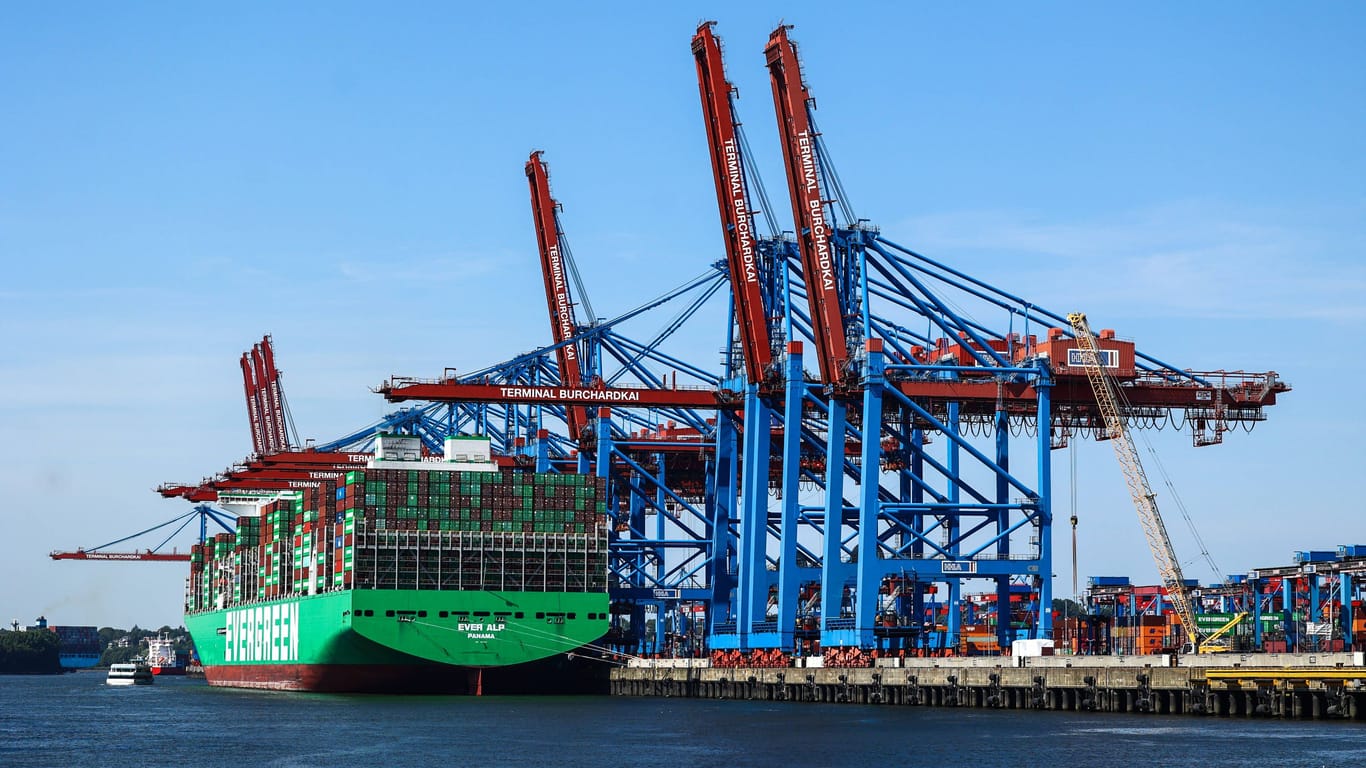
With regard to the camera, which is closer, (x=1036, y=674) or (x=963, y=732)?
(x=963, y=732)

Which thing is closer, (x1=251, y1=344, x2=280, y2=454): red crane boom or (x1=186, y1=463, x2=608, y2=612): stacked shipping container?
(x1=186, y1=463, x2=608, y2=612): stacked shipping container

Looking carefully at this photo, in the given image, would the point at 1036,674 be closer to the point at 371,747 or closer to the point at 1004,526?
A: the point at 1004,526

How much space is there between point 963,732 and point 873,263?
92.0 feet

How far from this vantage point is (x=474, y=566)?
89812mm

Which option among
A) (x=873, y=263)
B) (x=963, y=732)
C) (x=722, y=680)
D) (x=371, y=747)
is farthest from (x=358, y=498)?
(x=963, y=732)

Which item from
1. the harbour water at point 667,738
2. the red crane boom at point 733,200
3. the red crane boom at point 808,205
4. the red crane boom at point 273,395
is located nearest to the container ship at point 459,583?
the harbour water at point 667,738

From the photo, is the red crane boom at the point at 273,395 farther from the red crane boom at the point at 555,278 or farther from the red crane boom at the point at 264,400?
the red crane boom at the point at 555,278

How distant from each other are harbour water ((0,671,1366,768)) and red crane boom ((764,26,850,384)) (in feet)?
47.3

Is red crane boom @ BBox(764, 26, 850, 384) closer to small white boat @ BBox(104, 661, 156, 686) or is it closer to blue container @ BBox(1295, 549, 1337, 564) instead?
blue container @ BBox(1295, 549, 1337, 564)

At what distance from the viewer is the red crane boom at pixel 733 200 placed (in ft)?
280

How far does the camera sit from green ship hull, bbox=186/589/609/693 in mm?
88250

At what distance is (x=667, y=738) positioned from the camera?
6038 cm

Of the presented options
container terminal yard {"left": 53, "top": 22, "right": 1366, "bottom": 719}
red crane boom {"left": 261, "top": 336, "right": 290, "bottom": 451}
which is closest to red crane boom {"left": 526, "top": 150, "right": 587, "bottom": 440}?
container terminal yard {"left": 53, "top": 22, "right": 1366, "bottom": 719}

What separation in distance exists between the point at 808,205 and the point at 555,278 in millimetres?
30611
